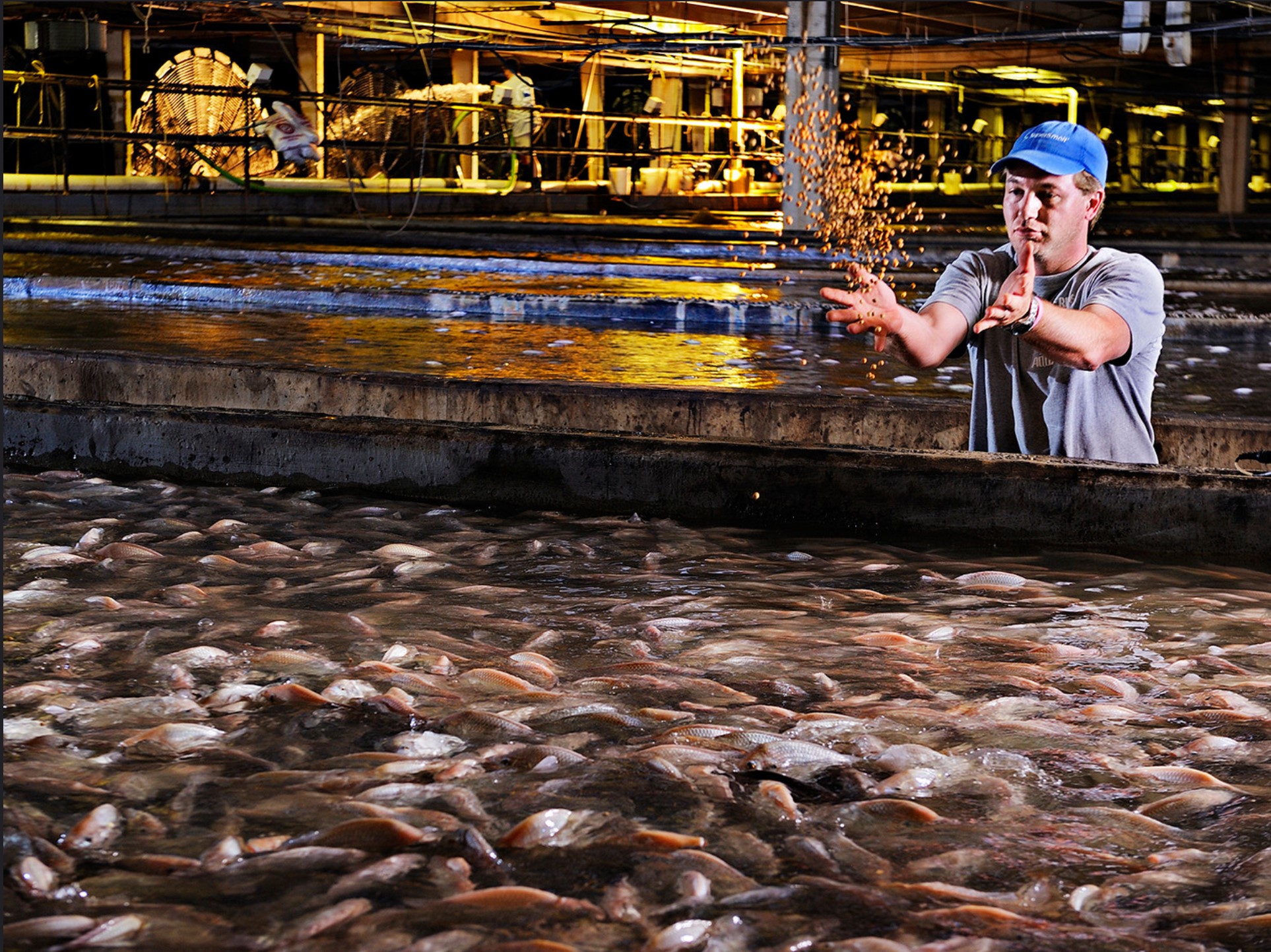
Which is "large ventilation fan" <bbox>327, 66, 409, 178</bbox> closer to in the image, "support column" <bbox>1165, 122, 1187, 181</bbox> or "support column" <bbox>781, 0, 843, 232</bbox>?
"support column" <bbox>781, 0, 843, 232</bbox>

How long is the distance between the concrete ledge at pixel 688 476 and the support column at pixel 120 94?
16.2 metres

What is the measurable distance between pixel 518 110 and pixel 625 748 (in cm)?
Result: 1771

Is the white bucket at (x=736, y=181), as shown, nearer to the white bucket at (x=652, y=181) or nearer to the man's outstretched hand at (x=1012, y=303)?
the white bucket at (x=652, y=181)

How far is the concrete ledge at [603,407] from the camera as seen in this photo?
4746mm

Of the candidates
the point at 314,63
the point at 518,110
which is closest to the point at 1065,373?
the point at 518,110

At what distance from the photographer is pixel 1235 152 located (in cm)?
2050

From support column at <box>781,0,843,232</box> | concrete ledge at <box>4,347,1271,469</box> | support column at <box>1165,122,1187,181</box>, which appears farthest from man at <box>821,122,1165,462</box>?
support column at <box>1165,122,1187,181</box>

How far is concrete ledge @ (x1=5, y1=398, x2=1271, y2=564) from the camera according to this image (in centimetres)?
402

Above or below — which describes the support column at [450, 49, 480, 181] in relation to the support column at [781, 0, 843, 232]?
above

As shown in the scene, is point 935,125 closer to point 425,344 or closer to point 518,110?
point 518,110

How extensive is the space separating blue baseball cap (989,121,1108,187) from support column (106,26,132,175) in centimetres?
1856

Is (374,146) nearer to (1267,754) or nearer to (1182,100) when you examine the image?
(1267,754)

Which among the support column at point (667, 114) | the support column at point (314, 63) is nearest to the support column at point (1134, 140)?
the support column at point (667, 114)

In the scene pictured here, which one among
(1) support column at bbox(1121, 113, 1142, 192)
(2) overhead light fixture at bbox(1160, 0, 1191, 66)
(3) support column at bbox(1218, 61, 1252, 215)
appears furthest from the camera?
(1) support column at bbox(1121, 113, 1142, 192)
